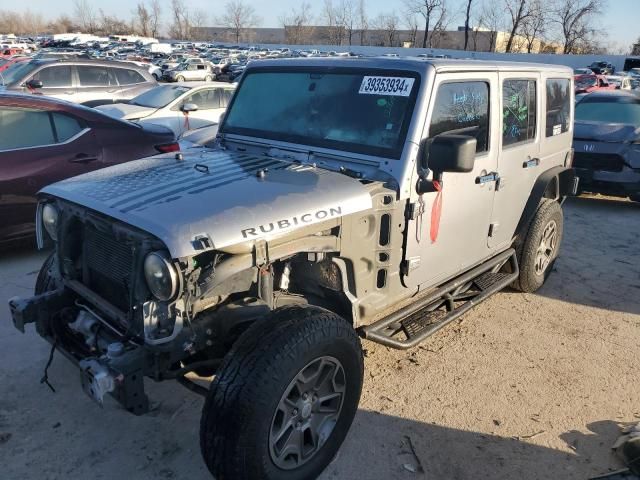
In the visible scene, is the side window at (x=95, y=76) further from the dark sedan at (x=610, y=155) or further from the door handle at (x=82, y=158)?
the dark sedan at (x=610, y=155)

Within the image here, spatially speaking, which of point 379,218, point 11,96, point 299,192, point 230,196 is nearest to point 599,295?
point 379,218

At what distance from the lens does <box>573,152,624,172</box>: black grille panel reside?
8.23m

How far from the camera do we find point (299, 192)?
9.48 feet

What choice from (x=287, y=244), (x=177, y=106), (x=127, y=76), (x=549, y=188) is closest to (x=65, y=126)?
(x=287, y=244)

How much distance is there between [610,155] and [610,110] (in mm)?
1534

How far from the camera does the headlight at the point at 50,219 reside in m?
3.16

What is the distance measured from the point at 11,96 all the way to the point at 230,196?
397 cm

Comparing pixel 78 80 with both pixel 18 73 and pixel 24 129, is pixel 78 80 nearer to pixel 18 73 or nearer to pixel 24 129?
pixel 18 73

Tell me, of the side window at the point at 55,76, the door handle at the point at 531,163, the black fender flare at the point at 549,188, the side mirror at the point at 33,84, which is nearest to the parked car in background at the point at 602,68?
the side window at the point at 55,76

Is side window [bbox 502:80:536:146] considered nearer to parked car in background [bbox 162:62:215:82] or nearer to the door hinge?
the door hinge

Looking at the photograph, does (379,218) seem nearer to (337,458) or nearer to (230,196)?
(230,196)

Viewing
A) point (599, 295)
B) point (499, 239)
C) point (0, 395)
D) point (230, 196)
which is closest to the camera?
point (230, 196)

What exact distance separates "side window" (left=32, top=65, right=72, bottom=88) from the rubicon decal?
11.3 metres

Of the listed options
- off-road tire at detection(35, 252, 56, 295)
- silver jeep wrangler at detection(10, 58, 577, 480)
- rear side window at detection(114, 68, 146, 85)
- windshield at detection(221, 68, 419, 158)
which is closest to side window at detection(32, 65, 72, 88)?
rear side window at detection(114, 68, 146, 85)
